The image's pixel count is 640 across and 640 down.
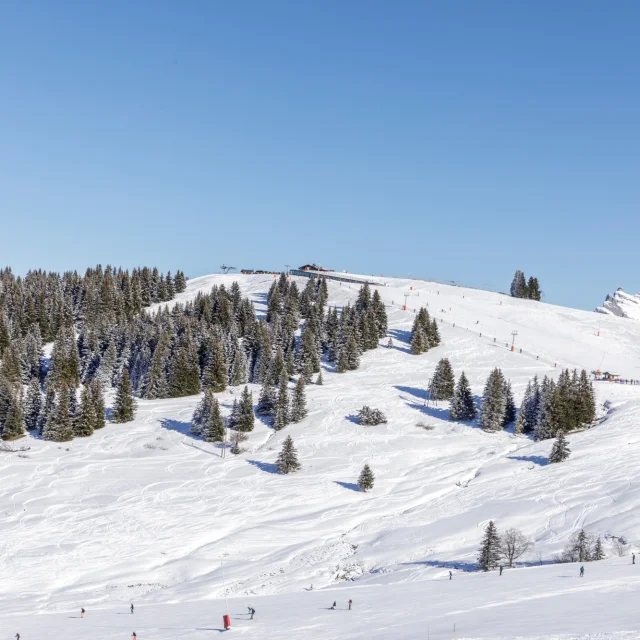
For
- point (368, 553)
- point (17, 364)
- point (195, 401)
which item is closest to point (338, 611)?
point (368, 553)

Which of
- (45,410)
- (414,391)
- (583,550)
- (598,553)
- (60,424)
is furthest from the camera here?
(414,391)

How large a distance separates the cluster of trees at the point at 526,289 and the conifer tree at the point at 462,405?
3482 inches

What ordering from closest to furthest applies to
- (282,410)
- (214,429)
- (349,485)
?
(349,485), (214,429), (282,410)

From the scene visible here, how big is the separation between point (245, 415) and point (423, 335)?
40.8 meters

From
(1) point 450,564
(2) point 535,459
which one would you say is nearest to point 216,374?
(2) point 535,459

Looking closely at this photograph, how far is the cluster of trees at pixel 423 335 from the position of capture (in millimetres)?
110562

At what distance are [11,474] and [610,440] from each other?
61.1 m

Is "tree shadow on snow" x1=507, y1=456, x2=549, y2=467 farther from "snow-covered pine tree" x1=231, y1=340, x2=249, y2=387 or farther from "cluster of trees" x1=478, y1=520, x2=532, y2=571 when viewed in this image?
"snow-covered pine tree" x1=231, y1=340, x2=249, y2=387

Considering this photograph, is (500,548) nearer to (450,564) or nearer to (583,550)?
(450,564)

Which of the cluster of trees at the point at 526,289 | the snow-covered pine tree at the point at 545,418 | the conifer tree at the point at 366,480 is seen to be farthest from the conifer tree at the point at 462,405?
the cluster of trees at the point at 526,289

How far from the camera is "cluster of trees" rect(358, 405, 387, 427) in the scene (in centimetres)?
8075

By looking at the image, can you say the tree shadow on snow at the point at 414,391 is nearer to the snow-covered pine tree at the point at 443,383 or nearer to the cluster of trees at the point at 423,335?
the snow-covered pine tree at the point at 443,383

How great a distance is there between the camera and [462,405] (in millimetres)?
83938

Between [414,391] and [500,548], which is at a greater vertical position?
[414,391]
